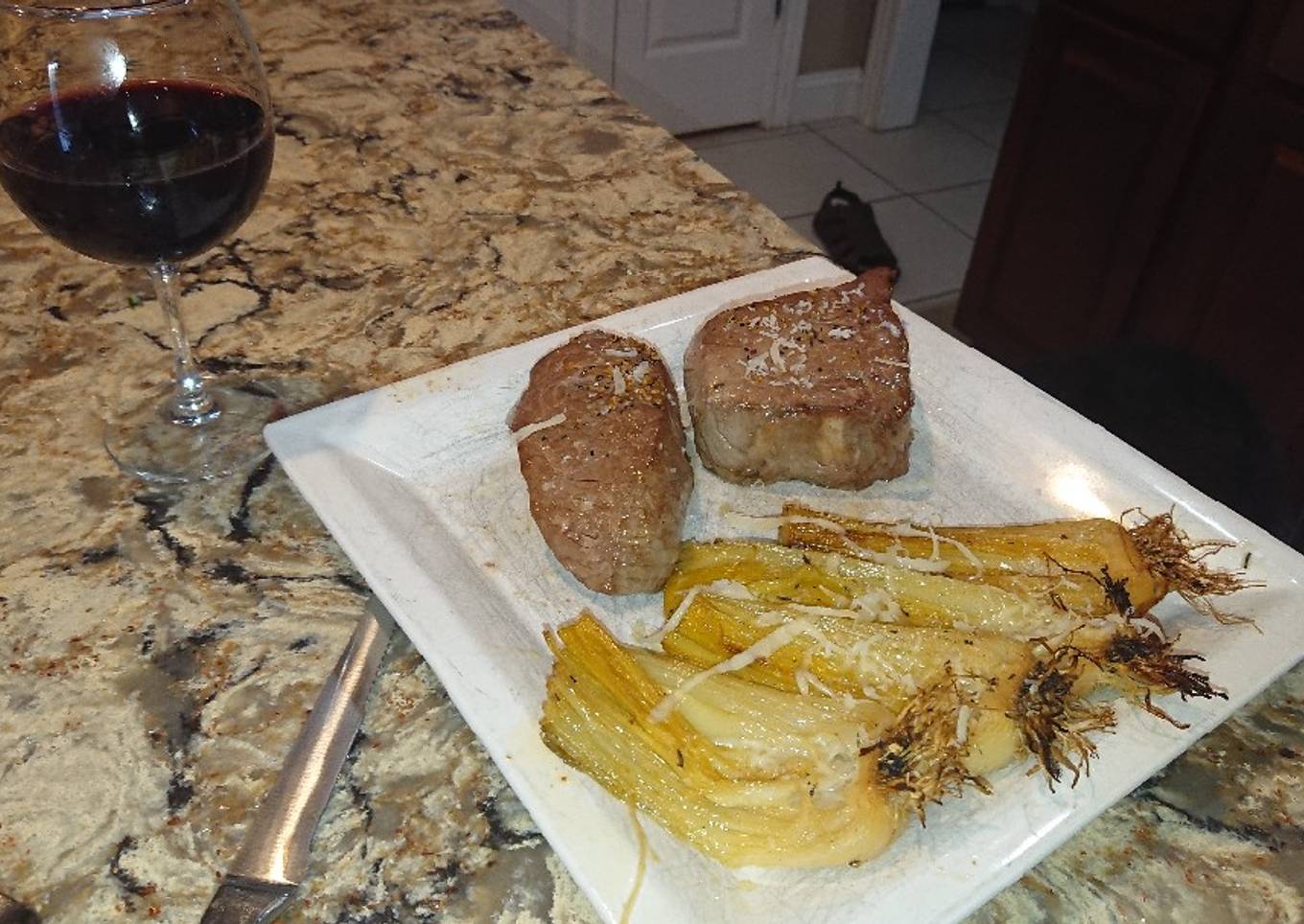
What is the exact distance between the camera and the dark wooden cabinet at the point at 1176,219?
2.00 metres

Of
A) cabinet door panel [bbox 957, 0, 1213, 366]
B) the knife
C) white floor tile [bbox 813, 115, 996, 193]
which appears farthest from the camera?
white floor tile [bbox 813, 115, 996, 193]

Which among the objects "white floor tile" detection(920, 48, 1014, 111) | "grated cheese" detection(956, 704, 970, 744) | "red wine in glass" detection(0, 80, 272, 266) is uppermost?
"red wine in glass" detection(0, 80, 272, 266)

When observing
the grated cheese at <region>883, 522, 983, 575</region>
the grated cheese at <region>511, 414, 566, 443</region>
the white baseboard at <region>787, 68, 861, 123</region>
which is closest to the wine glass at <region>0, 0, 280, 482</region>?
the grated cheese at <region>511, 414, 566, 443</region>

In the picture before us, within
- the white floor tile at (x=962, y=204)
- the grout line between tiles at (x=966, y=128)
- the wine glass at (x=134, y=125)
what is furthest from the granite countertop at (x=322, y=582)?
the grout line between tiles at (x=966, y=128)

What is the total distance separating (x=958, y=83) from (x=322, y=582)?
4042mm

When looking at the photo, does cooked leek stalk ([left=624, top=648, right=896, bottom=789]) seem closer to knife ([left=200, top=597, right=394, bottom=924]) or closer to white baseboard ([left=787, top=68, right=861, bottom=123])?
knife ([left=200, top=597, right=394, bottom=924])

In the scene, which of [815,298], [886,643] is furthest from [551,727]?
[815,298]

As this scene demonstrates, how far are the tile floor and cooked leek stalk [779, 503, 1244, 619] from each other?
2.17 metres

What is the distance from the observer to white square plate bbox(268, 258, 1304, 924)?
646mm

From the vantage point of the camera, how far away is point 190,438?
970 mm

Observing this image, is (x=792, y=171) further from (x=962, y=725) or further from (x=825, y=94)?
(x=962, y=725)

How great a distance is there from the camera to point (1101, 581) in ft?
2.68

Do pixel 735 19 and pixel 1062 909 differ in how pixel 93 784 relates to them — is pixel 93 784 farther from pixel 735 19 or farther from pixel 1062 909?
pixel 735 19

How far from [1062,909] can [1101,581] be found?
250 mm
